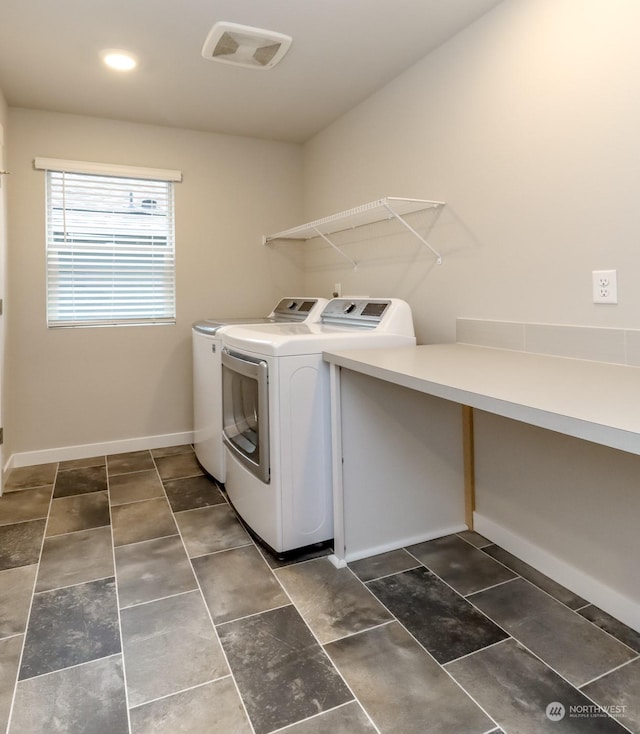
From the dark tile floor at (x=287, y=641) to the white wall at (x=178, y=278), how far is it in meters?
1.13

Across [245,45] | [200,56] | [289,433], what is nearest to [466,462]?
[289,433]

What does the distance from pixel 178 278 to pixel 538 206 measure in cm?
238

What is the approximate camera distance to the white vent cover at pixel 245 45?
216 cm

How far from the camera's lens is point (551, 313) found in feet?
6.02

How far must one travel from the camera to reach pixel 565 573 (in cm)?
179

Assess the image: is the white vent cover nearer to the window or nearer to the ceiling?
the ceiling

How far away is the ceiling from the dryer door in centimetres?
141

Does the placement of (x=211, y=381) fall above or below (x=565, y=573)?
above

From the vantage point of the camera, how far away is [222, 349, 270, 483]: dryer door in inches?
78.8

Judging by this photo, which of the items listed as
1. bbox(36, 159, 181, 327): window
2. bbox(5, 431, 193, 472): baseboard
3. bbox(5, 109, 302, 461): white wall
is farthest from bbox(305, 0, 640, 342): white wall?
bbox(5, 431, 193, 472): baseboard

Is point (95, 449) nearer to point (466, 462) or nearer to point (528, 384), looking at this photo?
point (466, 462)

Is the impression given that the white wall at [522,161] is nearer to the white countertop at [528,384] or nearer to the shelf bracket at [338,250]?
the white countertop at [528,384]

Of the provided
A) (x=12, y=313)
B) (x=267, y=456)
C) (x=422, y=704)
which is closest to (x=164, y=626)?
(x=267, y=456)

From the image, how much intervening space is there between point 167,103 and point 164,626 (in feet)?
9.03
